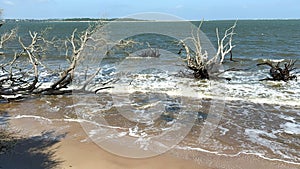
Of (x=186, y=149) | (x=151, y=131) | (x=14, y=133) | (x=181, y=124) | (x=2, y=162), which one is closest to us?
(x=2, y=162)

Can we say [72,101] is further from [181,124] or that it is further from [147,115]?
[181,124]

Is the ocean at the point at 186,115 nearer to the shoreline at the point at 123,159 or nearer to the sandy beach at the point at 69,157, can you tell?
the shoreline at the point at 123,159

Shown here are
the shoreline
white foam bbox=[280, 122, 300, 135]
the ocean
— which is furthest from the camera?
white foam bbox=[280, 122, 300, 135]

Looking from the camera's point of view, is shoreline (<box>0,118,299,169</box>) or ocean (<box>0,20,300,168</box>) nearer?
shoreline (<box>0,118,299,169</box>)

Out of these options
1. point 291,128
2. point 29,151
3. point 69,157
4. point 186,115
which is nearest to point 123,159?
point 69,157

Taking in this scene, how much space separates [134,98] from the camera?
12.1 meters

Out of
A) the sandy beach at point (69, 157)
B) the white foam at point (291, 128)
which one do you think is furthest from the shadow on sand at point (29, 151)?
the white foam at point (291, 128)

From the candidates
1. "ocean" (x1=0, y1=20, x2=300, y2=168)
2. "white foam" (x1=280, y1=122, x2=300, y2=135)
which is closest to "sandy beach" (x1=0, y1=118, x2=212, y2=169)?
"ocean" (x1=0, y1=20, x2=300, y2=168)

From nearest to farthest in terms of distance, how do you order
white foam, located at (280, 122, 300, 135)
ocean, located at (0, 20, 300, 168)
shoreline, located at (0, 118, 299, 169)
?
shoreline, located at (0, 118, 299, 169), ocean, located at (0, 20, 300, 168), white foam, located at (280, 122, 300, 135)

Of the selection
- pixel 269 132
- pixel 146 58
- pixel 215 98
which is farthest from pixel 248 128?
pixel 146 58

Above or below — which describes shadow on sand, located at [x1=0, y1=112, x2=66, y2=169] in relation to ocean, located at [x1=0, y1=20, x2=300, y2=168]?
above

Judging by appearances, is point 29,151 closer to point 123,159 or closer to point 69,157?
point 69,157

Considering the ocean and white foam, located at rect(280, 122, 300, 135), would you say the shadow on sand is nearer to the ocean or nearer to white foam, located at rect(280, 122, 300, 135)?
the ocean

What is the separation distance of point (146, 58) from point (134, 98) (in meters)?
13.0
